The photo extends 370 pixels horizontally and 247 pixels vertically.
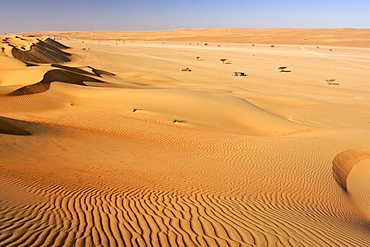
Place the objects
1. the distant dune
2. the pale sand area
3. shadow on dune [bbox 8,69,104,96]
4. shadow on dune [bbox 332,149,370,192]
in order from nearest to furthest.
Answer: the pale sand area, shadow on dune [bbox 332,149,370,192], shadow on dune [bbox 8,69,104,96], the distant dune

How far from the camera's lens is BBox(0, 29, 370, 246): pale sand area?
15.7ft

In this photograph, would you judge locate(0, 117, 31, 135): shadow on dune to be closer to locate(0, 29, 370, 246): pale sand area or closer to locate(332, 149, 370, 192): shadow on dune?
locate(0, 29, 370, 246): pale sand area

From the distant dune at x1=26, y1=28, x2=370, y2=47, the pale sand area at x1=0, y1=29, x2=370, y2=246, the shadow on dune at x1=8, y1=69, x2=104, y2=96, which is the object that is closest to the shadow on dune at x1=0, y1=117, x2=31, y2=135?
the pale sand area at x1=0, y1=29, x2=370, y2=246

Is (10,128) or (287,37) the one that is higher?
(10,128)

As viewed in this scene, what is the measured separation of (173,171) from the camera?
8367mm

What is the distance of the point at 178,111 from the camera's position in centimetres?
1612

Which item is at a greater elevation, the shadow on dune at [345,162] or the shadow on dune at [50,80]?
the shadow on dune at [50,80]

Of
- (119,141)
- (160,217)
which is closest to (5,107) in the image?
(119,141)

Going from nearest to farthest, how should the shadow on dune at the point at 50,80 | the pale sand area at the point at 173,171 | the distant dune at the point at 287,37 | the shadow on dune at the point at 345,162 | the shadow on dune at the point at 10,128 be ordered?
the pale sand area at the point at 173,171, the shadow on dune at the point at 345,162, the shadow on dune at the point at 10,128, the shadow on dune at the point at 50,80, the distant dune at the point at 287,37

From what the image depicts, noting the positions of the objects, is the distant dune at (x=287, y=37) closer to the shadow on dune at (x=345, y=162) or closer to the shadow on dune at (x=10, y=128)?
the shadow on dune at (x=345, y=162)

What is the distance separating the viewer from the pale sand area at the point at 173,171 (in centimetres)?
478

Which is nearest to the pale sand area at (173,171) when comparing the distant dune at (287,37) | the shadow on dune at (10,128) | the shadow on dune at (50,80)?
the shadow on dune at (10,128)

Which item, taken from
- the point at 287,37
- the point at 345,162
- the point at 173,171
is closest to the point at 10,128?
the point at 173,171

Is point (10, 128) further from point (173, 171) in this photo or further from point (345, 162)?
point (345, 162)
